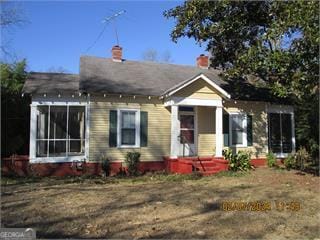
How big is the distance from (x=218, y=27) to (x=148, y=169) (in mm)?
6403

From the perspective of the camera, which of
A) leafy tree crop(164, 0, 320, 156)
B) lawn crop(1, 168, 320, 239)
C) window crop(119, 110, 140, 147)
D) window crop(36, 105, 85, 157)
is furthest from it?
window crop(119, 110, 140, 147)

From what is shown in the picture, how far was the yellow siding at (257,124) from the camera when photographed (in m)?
19.2

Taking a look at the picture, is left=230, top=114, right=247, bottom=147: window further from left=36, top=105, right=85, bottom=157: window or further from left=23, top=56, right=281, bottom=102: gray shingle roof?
left=36, top=105, right=85, bottom=157: window

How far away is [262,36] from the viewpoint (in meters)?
14.3

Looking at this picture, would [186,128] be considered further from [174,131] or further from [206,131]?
[174,131]

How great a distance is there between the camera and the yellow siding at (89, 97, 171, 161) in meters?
16.4

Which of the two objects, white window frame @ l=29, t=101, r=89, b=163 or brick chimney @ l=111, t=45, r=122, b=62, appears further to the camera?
brick chimney @ l=111, t=45, r=122, b=62

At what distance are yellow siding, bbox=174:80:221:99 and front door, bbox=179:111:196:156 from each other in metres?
1.31

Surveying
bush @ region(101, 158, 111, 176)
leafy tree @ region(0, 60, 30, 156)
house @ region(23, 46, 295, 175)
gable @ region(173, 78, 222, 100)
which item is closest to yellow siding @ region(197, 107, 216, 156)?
house @ region(23, 46, 295, 175)

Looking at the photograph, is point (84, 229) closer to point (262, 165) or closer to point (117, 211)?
point (117, 211)

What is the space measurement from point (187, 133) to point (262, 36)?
603 cm

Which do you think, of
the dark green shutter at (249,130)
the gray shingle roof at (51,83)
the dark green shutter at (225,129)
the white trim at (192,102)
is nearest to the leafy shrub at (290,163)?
the dark green shutter at (249,130)

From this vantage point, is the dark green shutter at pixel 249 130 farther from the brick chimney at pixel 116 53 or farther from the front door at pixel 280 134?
the brick chimney at pixel 116 53

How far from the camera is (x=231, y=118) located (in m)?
19.0
